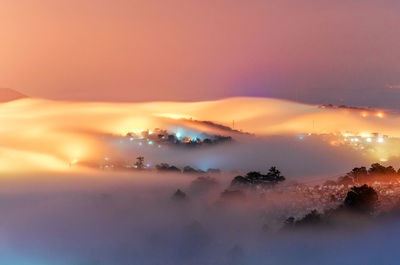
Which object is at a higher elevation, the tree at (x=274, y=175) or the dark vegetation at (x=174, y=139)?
the dark vegetation at (x=174, y=139)

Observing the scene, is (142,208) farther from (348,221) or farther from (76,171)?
(348,221)

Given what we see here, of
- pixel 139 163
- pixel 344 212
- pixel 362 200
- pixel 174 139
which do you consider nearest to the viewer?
pixel 344 212

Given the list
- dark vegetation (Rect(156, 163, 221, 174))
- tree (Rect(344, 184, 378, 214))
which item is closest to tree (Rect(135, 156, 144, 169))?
dark vegetation (Rect(156, 163, 221, 174))

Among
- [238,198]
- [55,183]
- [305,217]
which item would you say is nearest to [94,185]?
[55,183]

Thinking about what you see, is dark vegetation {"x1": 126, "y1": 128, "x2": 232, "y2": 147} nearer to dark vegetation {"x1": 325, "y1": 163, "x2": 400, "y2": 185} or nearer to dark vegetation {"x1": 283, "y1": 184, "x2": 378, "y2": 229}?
dark vegetation {"x1": 325, "y1": 163, "x2": 400, "y2": 185}

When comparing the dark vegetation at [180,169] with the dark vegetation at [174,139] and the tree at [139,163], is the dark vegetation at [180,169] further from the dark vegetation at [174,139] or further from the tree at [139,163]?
the dark vegetation at [174,139]

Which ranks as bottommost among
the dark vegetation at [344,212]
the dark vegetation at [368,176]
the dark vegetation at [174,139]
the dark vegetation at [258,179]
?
the dark vegetation at [344,212]

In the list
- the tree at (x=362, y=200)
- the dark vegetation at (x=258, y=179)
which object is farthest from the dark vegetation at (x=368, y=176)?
the dark vegetation at (x=258, y=179)

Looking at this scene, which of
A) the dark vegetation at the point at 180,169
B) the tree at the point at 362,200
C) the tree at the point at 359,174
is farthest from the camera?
the dark vegetation at the point at 180,169

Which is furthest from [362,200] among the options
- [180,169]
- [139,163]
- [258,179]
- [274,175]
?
[139,163]

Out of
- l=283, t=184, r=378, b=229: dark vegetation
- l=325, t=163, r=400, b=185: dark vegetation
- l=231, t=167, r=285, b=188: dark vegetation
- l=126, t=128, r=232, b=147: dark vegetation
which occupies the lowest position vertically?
l=283, t=184, r=378, b=229: dark vegetation

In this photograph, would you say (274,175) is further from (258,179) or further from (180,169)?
(180,169)
